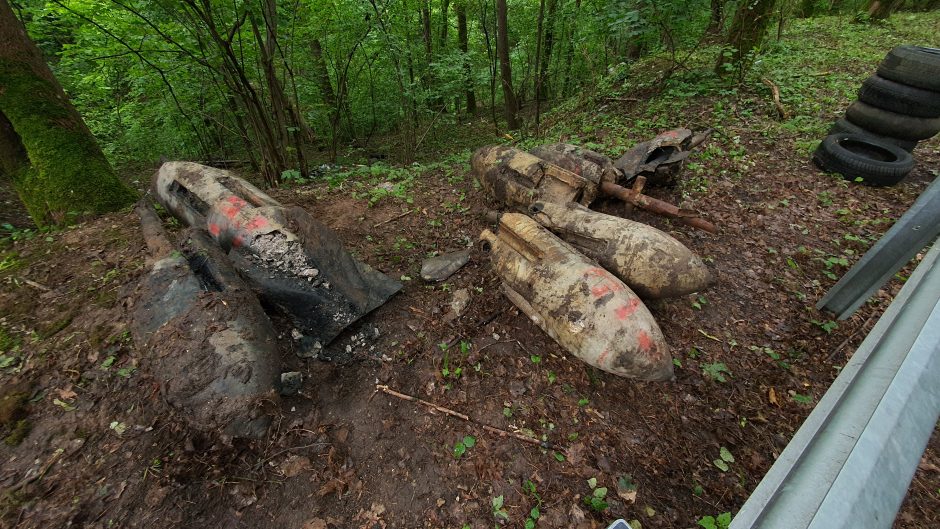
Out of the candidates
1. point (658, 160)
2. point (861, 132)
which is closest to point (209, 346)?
point (658, 160)

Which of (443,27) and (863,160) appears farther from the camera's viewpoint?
(443,27)

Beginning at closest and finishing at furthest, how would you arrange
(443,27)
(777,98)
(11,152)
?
(11,152) → (777,98) → (443,27)

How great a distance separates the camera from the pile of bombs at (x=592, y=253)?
8.30 feet

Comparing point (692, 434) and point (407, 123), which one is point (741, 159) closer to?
point (692, 434)

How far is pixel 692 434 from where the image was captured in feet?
8.11

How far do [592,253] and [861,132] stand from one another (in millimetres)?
4577

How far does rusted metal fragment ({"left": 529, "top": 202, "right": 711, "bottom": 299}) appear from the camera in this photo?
120 inches

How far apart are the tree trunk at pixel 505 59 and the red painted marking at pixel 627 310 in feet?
24.8

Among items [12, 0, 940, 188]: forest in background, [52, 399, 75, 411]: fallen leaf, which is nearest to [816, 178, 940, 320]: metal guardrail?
[12, 0, 940, 188]: forest in background

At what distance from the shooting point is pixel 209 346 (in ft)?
7.56

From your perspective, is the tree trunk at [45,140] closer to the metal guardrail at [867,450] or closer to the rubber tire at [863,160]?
the metal guardrail at [867,450]

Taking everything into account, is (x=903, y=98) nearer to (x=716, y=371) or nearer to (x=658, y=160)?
(x=658, y=160)

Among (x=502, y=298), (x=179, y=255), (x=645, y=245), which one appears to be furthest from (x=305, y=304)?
(x=645, y=245)

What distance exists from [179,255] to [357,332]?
1.53 m
